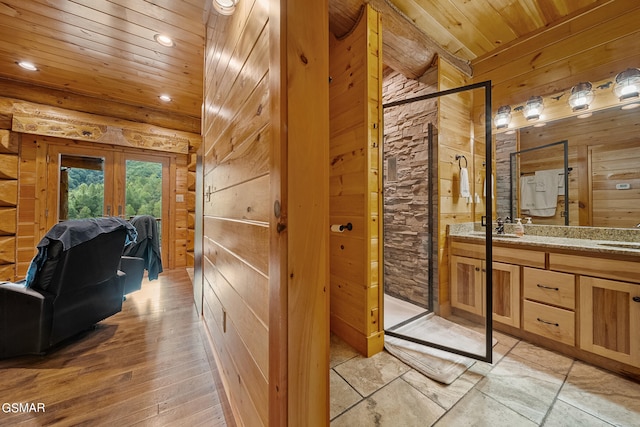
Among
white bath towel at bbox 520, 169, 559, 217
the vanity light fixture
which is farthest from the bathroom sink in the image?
the vanity light fixture

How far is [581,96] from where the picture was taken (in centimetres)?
201

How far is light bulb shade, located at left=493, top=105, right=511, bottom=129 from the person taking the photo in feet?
8.07

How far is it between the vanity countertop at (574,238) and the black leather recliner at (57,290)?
3.21 m

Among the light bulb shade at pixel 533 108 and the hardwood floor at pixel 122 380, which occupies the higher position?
the light bulb shade at pixel 533 108

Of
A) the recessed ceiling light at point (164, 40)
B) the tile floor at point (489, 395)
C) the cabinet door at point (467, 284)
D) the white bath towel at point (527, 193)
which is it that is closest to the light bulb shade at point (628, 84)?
the white bath towel at point (527, 193)

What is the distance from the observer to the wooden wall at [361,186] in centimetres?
177

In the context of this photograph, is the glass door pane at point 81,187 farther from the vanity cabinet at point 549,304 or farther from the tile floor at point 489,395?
the vanity cabinet at point 549,304

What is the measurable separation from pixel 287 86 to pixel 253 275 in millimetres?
705

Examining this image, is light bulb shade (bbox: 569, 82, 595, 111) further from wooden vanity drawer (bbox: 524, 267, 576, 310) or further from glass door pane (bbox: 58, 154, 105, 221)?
glass door pane (bbox: 58, 154, 105, 221)

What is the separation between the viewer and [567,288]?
172cm

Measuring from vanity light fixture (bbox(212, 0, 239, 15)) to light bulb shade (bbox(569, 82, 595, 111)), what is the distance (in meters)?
2.82

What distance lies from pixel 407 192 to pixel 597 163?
1.54m

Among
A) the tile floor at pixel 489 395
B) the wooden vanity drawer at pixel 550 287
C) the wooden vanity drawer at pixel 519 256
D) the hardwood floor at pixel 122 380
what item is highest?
the wooden vanity drawer at pixel 519 256

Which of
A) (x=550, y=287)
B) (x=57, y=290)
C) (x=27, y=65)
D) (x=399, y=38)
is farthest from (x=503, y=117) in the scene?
(x=27, y=65)
